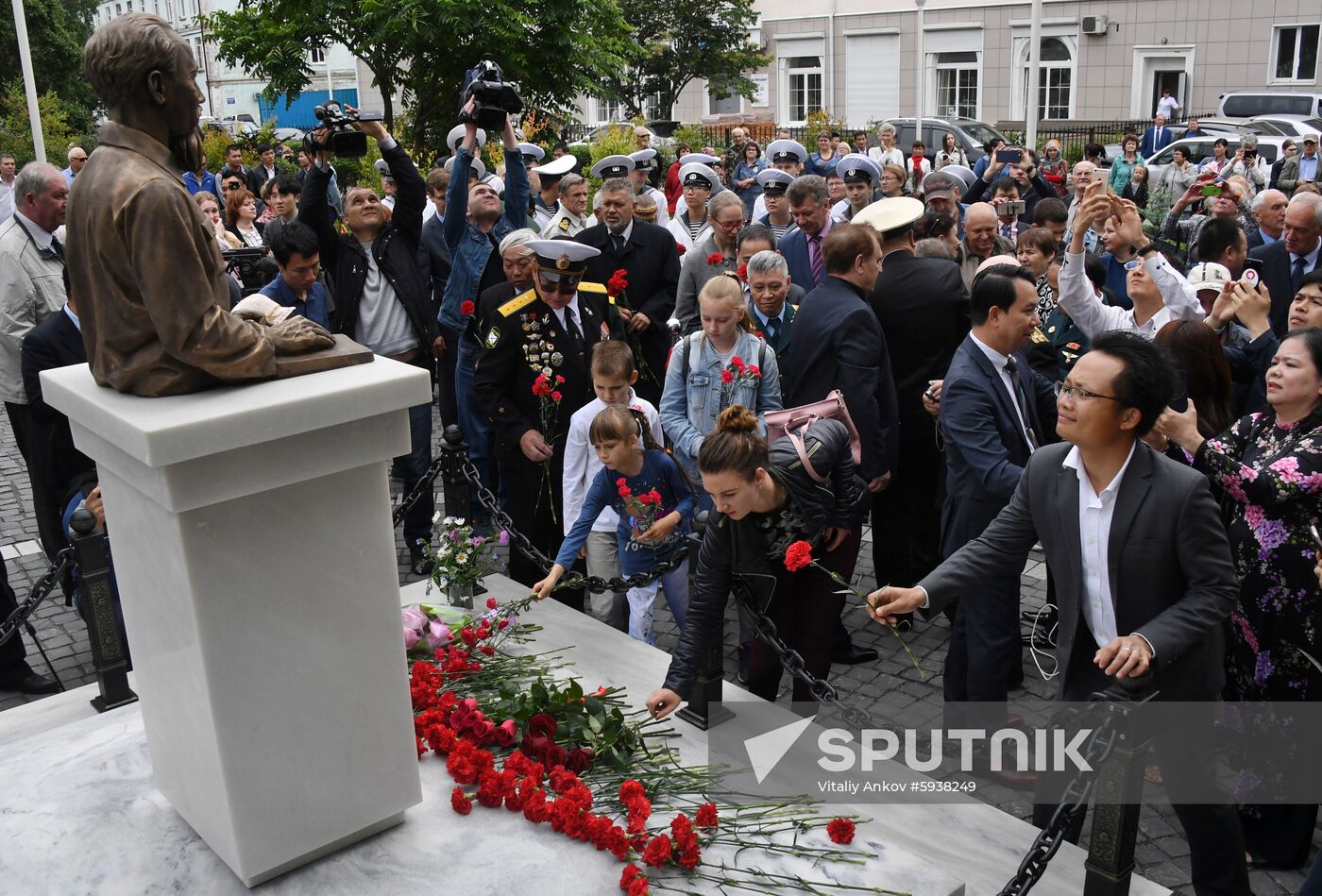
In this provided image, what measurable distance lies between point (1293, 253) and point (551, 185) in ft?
18.4

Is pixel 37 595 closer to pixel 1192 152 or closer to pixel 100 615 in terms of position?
pixel 100 615

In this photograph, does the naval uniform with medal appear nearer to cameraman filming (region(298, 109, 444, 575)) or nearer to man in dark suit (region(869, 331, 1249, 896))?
cameraman filming (region(298, 109, 444, 575))

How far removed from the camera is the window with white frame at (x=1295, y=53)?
30.4 m

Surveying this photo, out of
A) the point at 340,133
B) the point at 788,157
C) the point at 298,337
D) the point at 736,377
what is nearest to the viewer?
the point at 298,337

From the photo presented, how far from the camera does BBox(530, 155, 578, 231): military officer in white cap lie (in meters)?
9.38

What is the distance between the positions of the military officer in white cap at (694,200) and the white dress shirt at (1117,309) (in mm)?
4367

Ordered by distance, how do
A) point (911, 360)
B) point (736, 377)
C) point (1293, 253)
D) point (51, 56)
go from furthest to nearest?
point (51, 56), point (1293, 253), point (911, 360), point (736, 377)

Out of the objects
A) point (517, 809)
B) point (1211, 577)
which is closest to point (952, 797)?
point (1211, 577)

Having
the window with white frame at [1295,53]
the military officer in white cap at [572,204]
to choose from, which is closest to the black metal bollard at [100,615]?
the military officer in white cap at [572,204]

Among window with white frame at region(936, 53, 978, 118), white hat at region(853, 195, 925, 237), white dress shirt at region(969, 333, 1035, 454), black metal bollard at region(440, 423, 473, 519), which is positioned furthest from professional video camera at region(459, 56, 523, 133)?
A: window with white frame at region(936, 53, 978, 118)

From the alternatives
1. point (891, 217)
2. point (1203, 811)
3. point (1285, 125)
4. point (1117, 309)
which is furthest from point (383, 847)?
point (1285, 125)

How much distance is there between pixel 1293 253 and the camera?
7.08 meters

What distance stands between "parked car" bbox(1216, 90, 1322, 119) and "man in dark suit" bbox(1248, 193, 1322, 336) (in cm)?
2154

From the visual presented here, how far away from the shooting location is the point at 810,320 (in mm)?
5738
